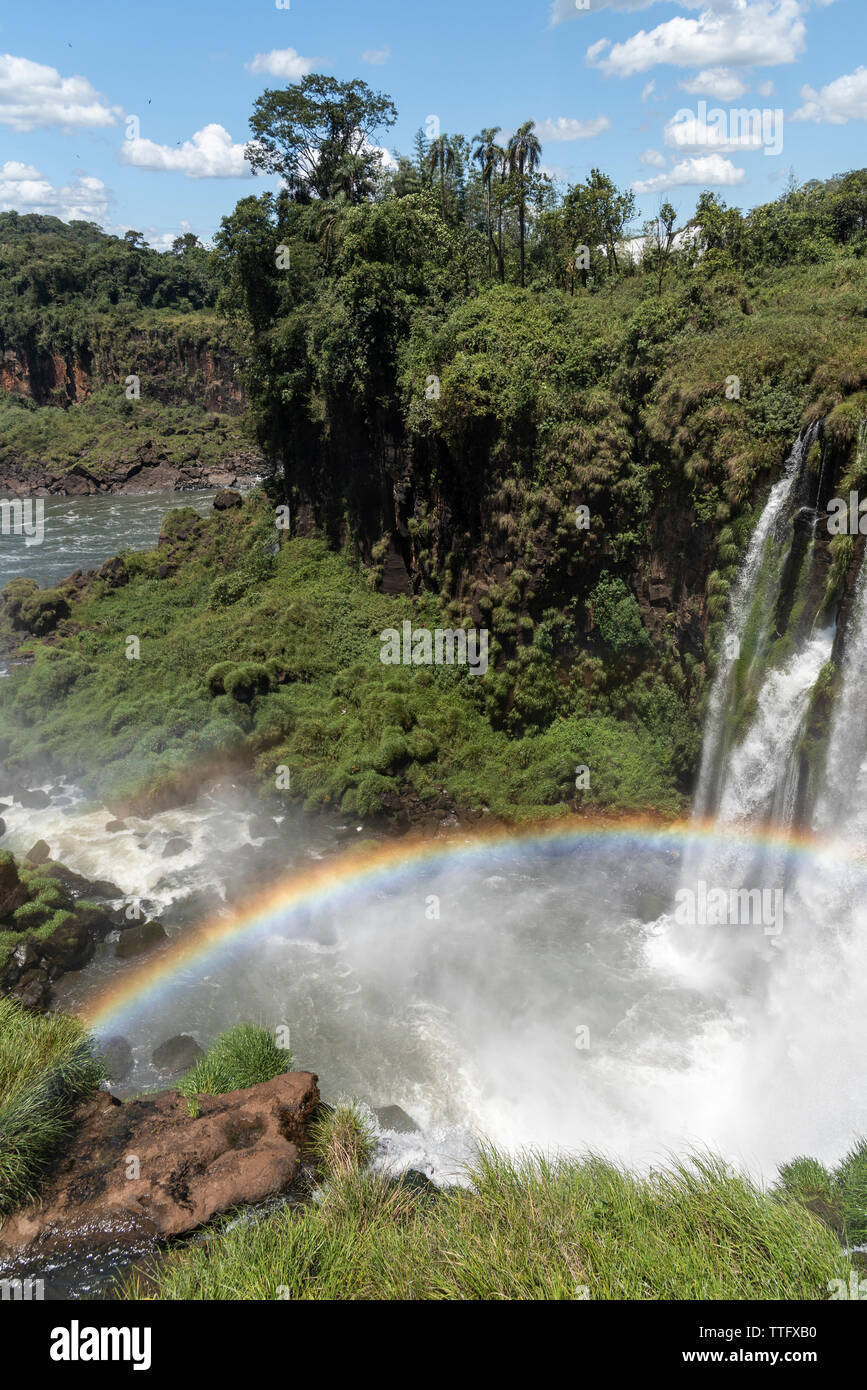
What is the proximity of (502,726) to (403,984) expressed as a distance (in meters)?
9.34

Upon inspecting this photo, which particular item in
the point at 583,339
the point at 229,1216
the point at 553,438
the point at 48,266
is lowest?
the point at 229,1216

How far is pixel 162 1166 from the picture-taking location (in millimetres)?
10195

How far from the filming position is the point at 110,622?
35625 millimetres

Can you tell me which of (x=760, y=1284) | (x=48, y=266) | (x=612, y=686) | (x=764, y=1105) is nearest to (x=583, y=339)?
(x=612, y=686)

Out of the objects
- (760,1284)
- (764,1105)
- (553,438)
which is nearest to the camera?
(760,1284)

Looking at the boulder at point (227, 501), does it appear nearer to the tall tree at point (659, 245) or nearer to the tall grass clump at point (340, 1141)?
the tall tree at point (659, 245)

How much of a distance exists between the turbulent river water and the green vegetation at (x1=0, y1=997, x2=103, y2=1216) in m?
4.10

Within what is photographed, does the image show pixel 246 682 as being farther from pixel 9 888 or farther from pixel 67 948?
pixel 67 948

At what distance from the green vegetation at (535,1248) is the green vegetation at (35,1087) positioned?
221 cm

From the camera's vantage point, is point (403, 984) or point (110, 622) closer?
point (403, 984)

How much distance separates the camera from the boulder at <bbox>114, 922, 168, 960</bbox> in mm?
17844
